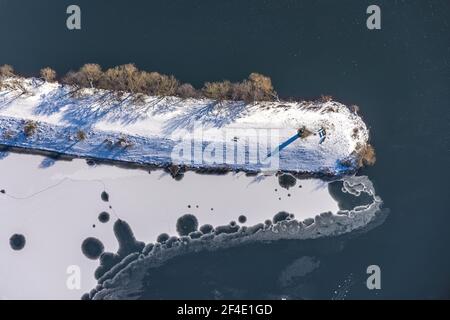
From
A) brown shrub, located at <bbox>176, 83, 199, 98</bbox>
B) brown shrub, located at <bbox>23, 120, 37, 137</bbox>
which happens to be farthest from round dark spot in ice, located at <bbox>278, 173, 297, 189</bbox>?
brown shrub, located at <bbox>23, 120, 37, 137</bbox>

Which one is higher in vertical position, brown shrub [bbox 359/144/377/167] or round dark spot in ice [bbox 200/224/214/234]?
→ brown shrub [bbox 359/144/377/167]

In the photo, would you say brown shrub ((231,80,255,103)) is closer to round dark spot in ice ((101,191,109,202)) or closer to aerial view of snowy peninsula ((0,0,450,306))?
aerial view of snowy peninsula ((0,0,450,306))

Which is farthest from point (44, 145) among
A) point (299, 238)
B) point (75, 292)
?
point (299, 238)

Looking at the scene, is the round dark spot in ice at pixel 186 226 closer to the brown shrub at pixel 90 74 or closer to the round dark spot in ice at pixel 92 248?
the round dark spot in ice at pixel 92 248

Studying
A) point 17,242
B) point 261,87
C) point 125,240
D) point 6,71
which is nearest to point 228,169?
point 261,87
